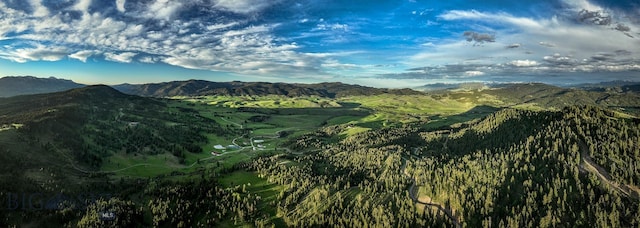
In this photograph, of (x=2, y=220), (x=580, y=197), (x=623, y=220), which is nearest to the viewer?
(x=2, y=220)

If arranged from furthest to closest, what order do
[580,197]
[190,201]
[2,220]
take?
[190,201], [580,197], [2,220]

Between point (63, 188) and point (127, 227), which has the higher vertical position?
point (63, 188)

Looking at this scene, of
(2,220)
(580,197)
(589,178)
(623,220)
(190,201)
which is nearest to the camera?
(2,220)

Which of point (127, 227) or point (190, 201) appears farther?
point (190, 201)

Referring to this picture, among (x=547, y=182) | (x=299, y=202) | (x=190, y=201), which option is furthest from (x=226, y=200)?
(x=547, y=182)

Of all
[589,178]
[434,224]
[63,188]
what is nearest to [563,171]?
[589,178]

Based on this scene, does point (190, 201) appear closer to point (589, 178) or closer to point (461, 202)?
point (461, 202)

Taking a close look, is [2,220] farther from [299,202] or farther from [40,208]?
[299,202]

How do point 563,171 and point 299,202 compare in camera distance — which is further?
point 299,202

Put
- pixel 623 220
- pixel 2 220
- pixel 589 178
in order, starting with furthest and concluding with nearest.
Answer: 1. pixel 589 178
2. pixel 623 220
3. pixel 2 220
